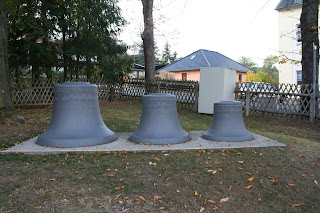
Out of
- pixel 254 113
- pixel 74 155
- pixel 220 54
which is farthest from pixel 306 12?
pixel 220 54

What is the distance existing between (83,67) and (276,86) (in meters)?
10.7

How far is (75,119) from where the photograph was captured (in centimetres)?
565

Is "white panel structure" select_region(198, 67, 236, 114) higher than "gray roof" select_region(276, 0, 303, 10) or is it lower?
lower

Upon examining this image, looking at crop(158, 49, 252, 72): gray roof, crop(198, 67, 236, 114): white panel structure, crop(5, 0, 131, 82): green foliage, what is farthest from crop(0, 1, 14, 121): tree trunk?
crop(158, 49, 252, 72): gray roof

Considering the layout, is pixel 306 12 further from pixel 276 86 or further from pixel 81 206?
pixel 81 206

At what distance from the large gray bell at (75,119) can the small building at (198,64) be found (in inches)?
1360

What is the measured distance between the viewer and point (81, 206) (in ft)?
10.6

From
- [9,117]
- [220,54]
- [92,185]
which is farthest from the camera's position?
[220,54]

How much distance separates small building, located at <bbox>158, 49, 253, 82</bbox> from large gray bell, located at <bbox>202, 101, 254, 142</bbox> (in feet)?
109

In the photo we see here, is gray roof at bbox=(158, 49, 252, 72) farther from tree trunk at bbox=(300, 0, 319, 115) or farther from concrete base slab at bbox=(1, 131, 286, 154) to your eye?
concrete base slab at bbox=(1, 131, 286, 154)

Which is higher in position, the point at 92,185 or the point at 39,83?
the point at 39,83

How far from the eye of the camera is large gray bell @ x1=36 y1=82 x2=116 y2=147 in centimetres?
550

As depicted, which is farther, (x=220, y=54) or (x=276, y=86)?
(x=220, y=54)

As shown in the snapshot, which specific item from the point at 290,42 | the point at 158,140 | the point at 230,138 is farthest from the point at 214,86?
the point at 290,42
